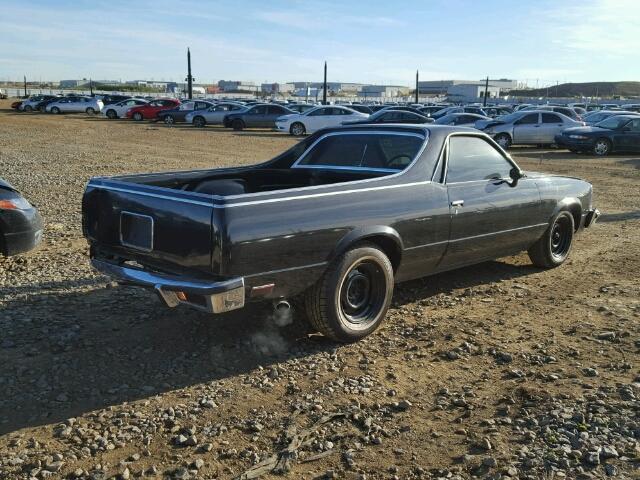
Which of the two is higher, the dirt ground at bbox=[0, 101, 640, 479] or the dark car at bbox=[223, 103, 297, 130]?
the dark car at bbox=[223, 103, 297, 130]

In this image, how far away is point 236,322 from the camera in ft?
17.1

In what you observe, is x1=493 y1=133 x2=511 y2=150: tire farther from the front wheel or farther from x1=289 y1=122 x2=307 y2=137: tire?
x1=289 y1=122 x2=307 y2=137: tire

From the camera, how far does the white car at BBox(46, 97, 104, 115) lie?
4375 cm

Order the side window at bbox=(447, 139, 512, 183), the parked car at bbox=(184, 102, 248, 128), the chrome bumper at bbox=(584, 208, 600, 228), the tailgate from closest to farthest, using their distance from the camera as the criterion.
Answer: the tailgate
the side window at bbox=(447, 139, 512, 183)
the chrome bumper at bbox=(584, 208, 600, 228)
the parked car at bbox=(184, 102, 248, 128)

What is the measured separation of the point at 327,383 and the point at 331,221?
1.11m

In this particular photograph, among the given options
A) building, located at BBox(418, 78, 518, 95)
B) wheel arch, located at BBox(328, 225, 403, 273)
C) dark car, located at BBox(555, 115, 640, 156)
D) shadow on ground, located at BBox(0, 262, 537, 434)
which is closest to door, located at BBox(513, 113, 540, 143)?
dark car, located at BBox(555, 115, 640, 156)

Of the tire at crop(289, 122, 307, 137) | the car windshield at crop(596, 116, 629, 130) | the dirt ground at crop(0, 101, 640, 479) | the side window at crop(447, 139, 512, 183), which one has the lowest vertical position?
the dirt ground at crop(0, 101, 640, 479)

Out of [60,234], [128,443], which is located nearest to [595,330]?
[128,443]

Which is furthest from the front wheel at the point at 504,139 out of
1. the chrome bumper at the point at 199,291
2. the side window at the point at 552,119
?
the chrome bumper at the point at 199,291

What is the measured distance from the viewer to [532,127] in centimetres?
2372

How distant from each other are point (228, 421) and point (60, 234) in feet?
17.0

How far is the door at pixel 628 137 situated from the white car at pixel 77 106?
3388 centimetres

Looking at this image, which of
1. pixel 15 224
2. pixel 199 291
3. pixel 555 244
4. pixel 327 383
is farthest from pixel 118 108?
pixel 327 383

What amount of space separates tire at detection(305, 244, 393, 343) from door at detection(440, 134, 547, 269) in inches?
35.7
